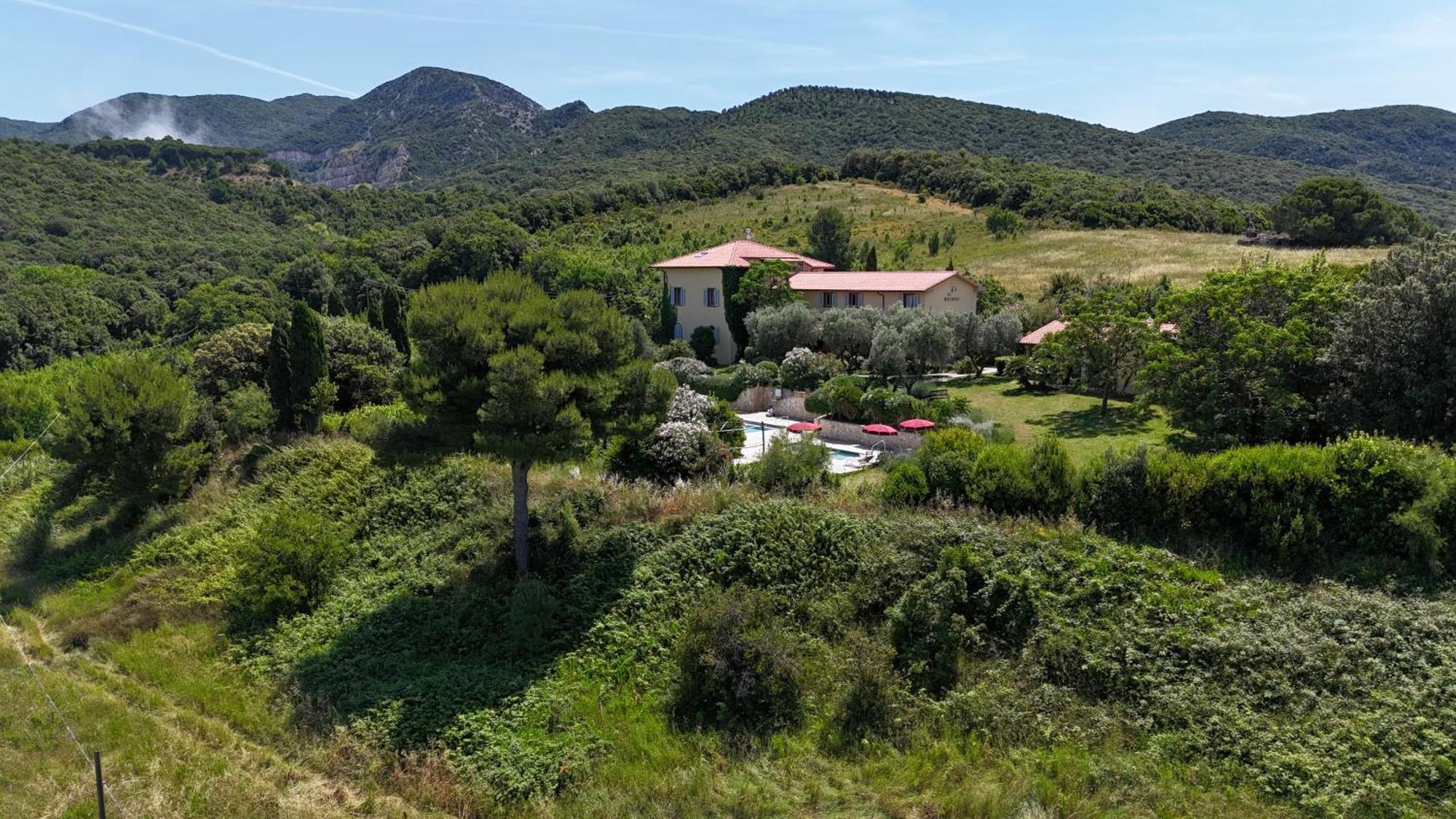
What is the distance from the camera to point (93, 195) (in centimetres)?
7400

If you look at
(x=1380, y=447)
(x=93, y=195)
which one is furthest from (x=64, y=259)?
(x=1380, y=447)

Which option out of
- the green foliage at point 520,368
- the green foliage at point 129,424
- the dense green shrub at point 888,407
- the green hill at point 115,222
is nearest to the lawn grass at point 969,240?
the dense green shrub at point 888,407

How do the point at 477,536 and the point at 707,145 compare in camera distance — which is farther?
the point at 707,145

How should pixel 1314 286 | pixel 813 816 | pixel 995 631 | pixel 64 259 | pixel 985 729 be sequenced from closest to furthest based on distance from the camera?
pixel 813 816 < pixel 985 729 < pixel 995 631 < pixel 1314 286 < pixel 64 259

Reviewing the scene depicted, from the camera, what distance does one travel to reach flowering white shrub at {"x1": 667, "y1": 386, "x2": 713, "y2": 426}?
62.2 feet

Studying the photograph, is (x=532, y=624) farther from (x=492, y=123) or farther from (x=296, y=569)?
(x=492, y=123)

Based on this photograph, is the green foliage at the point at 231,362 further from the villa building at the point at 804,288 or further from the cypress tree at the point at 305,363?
the villa building at the point at 804,288

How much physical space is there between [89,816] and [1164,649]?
13595 millimetres

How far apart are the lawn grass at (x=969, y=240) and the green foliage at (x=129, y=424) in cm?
4736

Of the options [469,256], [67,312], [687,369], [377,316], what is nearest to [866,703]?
[687,369]

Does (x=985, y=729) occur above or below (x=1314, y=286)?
below

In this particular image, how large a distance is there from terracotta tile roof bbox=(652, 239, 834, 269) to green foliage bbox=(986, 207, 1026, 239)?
29.1 metres

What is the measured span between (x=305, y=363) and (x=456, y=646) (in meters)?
12.0

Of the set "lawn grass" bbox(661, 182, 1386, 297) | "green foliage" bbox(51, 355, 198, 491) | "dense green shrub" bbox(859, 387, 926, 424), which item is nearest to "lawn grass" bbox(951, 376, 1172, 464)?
"dense green shrub" bbox(859, 387, 926, 424)
